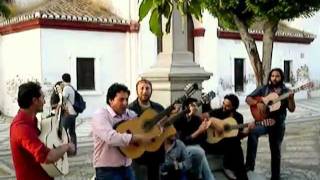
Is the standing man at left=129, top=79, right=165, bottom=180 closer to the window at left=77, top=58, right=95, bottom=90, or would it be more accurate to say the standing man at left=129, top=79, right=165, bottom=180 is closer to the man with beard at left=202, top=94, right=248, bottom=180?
the man with beard at left=202, top=94, right=248, bottom=180

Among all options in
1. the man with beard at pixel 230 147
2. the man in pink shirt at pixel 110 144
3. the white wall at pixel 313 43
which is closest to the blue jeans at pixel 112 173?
the man in pink shirt at pixel 110 144

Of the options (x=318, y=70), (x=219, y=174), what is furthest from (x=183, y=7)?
(x=318, y=70)

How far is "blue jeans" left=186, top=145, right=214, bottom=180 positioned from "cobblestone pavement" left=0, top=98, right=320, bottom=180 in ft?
2.31

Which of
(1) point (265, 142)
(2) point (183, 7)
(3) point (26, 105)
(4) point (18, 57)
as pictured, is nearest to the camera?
(2) point (183, 7)

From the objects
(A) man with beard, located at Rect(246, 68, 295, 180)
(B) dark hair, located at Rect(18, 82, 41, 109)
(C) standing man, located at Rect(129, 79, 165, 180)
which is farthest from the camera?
(A) man with beard, located at Rect(246, 68, 295, 180)

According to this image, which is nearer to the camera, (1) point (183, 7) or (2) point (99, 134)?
(1) point (183, 7)

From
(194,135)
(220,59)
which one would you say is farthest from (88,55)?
(194,135)

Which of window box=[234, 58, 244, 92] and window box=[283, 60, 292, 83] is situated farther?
window box=[283, 60, 292, 83]

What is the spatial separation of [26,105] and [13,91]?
52.2 ft

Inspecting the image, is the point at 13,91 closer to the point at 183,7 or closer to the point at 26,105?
the point at 26,105

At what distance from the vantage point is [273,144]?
7309mm

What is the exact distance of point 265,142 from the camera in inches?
458

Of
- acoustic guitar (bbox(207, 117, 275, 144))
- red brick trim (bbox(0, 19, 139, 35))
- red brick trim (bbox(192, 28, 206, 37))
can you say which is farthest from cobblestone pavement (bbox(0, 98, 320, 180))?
red brick trim (bbox(192, 28, 206, 37))

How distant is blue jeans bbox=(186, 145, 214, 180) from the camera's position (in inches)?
254
